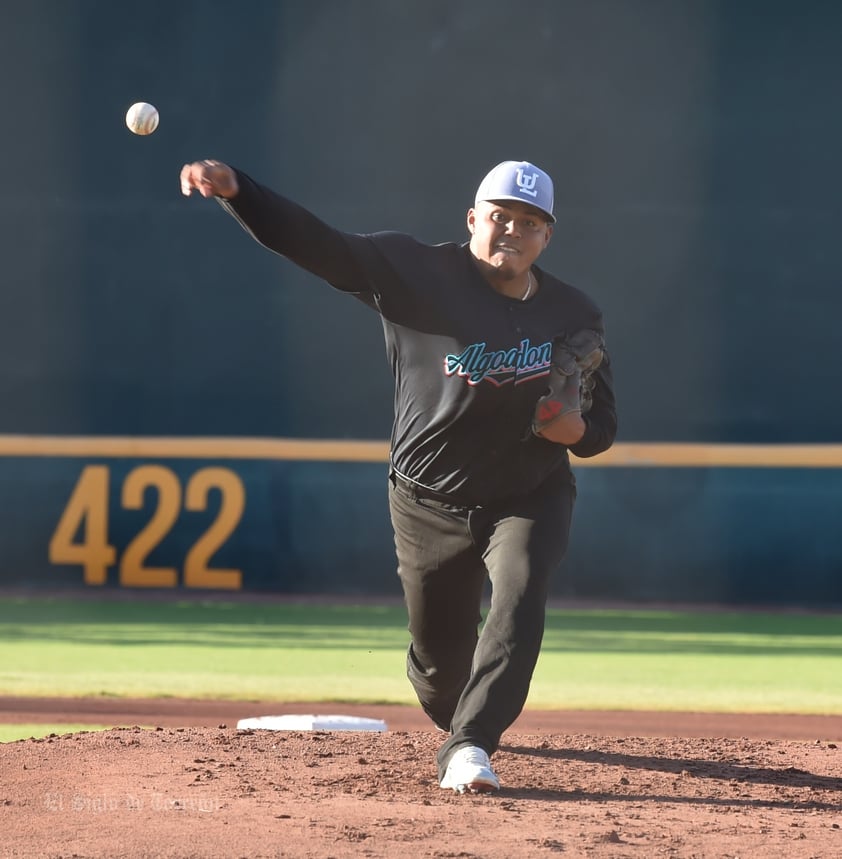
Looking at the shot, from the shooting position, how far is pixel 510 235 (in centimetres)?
504

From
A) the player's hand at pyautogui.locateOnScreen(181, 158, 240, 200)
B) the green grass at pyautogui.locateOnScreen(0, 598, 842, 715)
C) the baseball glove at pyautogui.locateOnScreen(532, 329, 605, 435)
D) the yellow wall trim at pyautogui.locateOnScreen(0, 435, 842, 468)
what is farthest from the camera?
the yellow wall trim at pyautogui.locateOnScreen(0, 435, 842, 468)

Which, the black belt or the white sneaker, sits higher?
the black belt

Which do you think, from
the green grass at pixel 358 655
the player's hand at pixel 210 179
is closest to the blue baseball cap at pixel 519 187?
the player's hand at pixel 210 179

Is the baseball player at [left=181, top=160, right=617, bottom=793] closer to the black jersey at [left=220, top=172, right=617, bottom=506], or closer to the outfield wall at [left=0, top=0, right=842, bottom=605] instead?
the black jersey at [left=220, top=172, right=617, bottom=506]

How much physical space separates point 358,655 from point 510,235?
15.7ft

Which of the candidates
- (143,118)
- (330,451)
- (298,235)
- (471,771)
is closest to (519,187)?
(298,235)

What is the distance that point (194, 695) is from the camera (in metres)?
7.86

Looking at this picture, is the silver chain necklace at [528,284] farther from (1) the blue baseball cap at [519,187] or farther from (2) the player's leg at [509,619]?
(2) the player's leg at [509,619]

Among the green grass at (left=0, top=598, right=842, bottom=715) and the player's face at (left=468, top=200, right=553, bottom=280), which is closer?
the player's face at (left=468, top=200, right=553, bottom=280)

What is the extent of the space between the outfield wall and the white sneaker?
25.1 ft

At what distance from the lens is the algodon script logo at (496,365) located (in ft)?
16.2

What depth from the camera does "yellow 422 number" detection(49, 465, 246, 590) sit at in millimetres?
12328

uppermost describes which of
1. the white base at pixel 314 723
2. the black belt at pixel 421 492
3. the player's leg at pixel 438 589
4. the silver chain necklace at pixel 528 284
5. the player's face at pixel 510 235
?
the player's face at pixel 510 235

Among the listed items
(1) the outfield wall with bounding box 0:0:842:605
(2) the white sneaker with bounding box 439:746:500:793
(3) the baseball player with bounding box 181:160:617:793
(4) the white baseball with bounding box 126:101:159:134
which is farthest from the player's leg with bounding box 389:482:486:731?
(1) the outfield wall with bounding box 0:0:842:605
